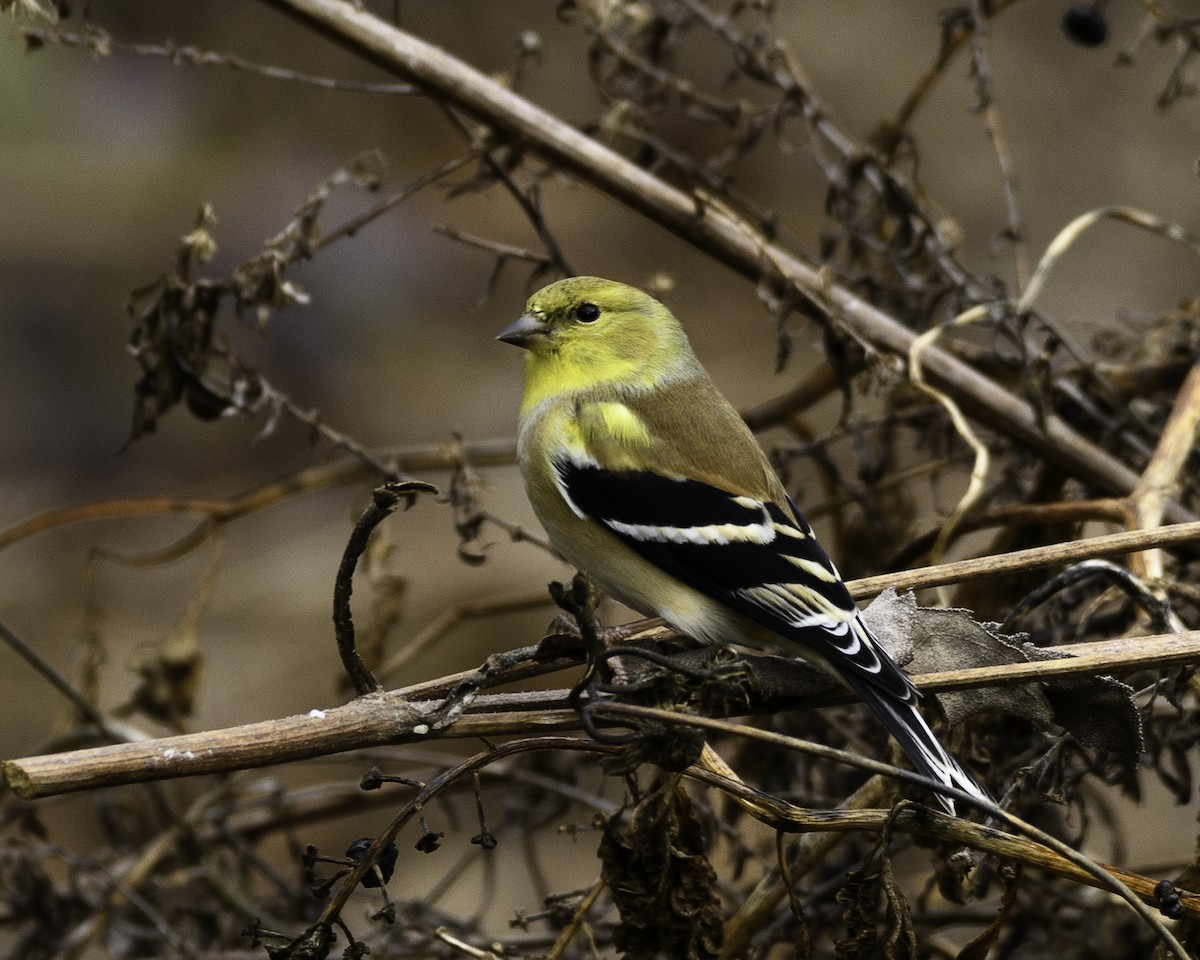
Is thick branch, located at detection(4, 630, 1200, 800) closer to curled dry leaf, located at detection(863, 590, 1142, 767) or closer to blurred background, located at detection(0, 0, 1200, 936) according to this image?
curled dry leaf, located at detection(863, 590, 1142, 767)

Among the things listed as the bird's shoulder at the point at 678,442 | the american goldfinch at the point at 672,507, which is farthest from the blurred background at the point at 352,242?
the bird's shoulder at the point at 678,442

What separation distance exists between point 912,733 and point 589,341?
164cm

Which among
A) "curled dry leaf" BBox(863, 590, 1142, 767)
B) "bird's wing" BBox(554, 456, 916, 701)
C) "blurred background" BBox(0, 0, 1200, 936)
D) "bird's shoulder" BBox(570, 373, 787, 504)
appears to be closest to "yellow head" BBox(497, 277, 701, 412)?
"bird's shoulder" BBox(570, 373, 787, 504)

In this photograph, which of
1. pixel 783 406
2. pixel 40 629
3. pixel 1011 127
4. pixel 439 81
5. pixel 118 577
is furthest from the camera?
pixel 1011 127

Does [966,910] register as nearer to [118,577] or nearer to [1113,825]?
[1113,825]

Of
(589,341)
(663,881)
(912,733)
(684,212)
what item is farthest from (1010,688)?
(684,212)

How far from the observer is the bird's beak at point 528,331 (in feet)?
12.4

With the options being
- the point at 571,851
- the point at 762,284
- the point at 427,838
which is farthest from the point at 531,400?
the point at 571,851

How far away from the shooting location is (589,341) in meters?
3.82

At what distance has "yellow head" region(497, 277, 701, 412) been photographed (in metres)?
3.76

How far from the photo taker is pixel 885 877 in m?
2.17

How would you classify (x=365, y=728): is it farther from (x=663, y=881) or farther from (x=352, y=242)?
(x=352, y=242)

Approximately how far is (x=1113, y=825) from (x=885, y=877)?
1983 mm

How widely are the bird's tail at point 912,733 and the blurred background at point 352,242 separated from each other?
194 inches
